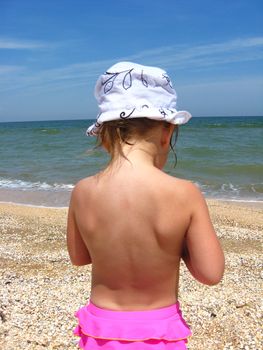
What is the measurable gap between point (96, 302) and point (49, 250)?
166 inches

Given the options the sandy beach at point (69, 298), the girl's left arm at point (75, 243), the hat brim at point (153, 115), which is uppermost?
the hat brim at point (153, 115)

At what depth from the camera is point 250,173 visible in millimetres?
14250

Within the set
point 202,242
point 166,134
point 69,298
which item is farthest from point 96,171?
point 202,242

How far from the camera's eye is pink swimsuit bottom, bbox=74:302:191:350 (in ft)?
5.50

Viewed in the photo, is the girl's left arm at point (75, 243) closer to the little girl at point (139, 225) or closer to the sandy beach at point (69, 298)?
the little girl at point (139, 225)

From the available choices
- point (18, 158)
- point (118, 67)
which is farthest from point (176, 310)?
point (18, 158)

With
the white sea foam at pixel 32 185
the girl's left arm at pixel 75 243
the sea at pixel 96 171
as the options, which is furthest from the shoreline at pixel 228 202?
the girl's left arm at pixel 75 243

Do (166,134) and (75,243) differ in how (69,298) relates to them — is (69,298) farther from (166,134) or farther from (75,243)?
(166,134)

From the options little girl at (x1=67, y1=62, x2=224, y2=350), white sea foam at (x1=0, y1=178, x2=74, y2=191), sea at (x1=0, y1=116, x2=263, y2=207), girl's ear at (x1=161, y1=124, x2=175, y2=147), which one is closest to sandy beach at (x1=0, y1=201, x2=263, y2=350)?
little girl at (x1=67, y1=62, x2=224, y2=350)

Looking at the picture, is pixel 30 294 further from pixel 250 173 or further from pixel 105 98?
pixel 250 173

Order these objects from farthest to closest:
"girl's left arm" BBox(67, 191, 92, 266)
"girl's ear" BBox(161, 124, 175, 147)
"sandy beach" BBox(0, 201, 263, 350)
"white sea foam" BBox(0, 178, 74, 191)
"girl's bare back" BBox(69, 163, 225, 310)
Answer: "white sea foam" BBox(0, 178, 74, 191), "sandy beach" BBox(0, 201, 263, 350), "girl's left arm" BBox(67, 191, 92, 266), "girl's ear" BBox(161, 124, 175, 147), "girl's bare back" BBox(69, 163, 225, 310)

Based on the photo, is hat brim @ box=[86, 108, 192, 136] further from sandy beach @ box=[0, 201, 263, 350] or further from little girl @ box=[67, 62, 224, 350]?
sandy beach @ box=[0, 201, 263, 350]

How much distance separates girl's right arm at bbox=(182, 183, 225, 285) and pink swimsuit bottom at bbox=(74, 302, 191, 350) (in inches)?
8.7

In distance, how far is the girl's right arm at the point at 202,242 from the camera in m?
1.63
